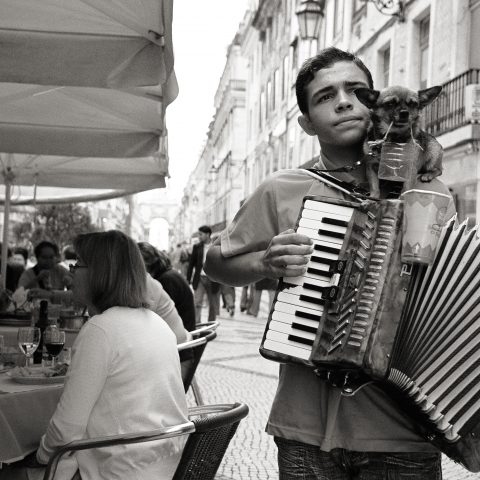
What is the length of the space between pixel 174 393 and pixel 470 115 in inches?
407

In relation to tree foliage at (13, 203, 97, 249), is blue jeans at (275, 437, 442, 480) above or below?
below

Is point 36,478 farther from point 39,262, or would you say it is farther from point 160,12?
point 39,262

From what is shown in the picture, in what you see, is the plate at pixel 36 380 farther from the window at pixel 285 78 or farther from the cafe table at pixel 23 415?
the window at pixel 285 78

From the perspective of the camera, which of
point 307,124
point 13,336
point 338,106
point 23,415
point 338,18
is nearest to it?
point 338,106

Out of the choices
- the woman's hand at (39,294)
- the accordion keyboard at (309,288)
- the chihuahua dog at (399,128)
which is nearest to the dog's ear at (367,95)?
the chihuahua dog at (399,128)

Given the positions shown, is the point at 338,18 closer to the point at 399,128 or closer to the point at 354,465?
the point at 399,128

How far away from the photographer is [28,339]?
3787 mm

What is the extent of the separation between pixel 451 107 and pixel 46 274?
24.3 feet

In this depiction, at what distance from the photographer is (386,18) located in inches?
679

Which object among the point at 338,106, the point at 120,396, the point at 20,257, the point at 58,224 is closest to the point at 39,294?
the point at 120,396

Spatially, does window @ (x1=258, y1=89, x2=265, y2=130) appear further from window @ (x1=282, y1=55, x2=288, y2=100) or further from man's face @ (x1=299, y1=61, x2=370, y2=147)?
man's face @ (x1=299, y1=61, x2=370, y2=147)

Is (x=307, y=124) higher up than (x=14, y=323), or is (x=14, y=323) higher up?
(x=307, y=124)

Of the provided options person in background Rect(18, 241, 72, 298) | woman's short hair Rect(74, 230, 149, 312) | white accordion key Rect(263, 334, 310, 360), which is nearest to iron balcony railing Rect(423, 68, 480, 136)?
person in background Rect(18, 241, 72, 298)

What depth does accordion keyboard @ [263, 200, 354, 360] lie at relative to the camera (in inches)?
72.8
